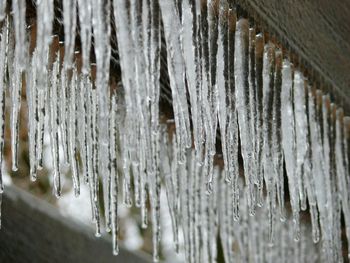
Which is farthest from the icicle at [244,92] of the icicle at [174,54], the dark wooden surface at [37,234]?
the dark wooden surface at [37,234]

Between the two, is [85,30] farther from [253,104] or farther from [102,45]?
[253,104]

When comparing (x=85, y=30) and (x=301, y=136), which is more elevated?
(x=85, y=30)

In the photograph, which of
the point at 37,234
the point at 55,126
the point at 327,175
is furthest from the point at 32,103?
the point at 37,234

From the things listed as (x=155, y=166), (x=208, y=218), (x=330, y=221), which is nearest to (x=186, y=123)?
(x=155, y=166)

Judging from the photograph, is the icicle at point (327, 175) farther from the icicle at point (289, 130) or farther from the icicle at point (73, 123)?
the icicle at point (73, 123)

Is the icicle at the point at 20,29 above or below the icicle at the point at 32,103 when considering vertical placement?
above

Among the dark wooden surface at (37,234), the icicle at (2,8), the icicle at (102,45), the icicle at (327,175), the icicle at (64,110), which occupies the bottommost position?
the dark wooden surface at (37,234)
